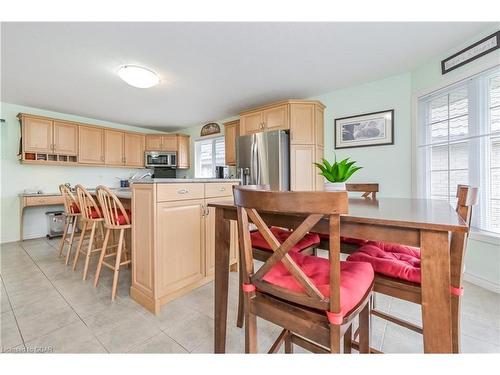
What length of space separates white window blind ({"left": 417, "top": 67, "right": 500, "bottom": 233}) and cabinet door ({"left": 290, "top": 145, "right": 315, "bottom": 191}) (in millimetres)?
1264

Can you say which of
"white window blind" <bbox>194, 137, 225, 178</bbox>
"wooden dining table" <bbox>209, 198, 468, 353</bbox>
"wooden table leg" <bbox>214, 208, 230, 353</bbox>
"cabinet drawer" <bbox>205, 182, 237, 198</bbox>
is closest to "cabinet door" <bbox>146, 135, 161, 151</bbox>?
"white window blind" <bbox>194, 137, 225, 178</bbox>

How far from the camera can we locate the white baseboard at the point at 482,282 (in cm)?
189

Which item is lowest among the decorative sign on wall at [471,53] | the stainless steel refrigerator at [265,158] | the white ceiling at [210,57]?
the stainless steel refrigerator at [265,158]

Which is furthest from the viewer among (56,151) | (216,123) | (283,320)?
(216,123)

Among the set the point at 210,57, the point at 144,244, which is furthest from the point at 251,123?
the point at 144,244

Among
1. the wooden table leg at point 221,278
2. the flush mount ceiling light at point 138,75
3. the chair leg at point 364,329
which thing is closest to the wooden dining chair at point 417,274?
the chair leg at point 364,329

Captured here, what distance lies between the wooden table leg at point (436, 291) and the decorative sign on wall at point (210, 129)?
14.6 ft

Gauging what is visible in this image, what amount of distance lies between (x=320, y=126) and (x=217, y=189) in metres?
2.04

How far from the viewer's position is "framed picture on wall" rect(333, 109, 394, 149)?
279 cm

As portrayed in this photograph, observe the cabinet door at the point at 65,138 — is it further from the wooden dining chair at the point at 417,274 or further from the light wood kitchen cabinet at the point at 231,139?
the wooden dining chair at the point at 417,274

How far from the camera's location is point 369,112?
2.93 meters

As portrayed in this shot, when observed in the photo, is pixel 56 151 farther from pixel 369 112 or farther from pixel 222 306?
pixel 369 112
